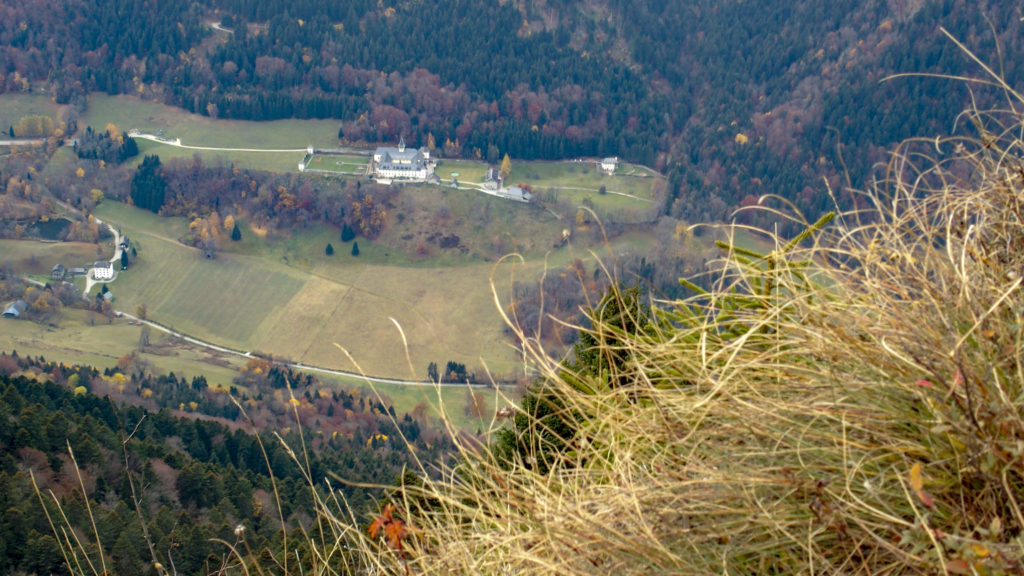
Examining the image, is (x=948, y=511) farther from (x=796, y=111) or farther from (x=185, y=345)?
(x=796, y=111)

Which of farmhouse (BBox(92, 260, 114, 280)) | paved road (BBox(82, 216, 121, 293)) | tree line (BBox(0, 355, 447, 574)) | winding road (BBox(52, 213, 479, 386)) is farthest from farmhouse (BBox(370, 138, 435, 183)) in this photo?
tree line (BBox(0, 355, 447, 574))

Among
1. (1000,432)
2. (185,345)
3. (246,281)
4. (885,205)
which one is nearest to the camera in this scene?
(1000,432)

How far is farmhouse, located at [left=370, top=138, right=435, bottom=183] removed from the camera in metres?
102

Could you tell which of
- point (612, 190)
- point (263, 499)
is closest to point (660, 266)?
point (612, 190)

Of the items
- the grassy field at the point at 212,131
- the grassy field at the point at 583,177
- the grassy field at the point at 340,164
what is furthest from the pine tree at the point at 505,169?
the grassy field at the point at 212,131

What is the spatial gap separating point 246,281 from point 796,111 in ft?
234

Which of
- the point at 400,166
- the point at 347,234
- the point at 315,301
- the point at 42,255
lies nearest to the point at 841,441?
the point at 315,301

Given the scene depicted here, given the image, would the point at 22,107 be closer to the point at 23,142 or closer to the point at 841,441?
the point at 23,142

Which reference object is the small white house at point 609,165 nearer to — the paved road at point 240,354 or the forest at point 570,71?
the forest at point 570,71

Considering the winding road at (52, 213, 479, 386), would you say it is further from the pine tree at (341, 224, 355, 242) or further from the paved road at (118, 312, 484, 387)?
the pine tree at (341, 224, 355, 242)

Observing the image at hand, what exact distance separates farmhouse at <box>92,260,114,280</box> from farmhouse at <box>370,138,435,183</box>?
1159 inches

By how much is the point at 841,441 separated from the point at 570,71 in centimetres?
12702

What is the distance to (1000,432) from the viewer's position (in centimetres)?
284

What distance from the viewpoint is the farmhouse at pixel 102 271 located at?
85438 millimetres
